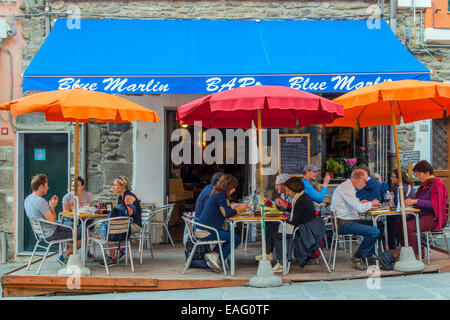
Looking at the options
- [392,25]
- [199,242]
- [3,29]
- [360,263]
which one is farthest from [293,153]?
[3,29]

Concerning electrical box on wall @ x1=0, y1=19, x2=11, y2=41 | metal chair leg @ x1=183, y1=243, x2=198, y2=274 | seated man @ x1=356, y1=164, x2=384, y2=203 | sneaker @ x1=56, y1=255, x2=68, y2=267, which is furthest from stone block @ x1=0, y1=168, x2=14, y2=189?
seated man @ x1=356, y1=164, x2=384, y2=203

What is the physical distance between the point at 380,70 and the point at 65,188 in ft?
20.5

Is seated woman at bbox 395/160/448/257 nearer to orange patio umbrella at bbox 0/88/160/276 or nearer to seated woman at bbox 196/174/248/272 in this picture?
seated woman at bbox 196/174/248/272

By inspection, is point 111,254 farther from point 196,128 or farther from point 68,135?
point 196,128

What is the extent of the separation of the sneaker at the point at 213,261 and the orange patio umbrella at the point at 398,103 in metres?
2.31

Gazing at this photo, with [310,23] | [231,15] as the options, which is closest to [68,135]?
[231,15]

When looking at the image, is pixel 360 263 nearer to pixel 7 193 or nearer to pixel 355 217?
pixel 355 217

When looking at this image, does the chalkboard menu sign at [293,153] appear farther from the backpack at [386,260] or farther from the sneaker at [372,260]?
the backpack at [386,260]

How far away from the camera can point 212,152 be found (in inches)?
392

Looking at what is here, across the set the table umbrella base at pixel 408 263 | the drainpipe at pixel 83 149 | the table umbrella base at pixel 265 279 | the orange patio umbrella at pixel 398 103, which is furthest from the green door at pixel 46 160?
the table umbrella base at pixel 408 263

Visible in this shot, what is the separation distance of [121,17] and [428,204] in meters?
6.37

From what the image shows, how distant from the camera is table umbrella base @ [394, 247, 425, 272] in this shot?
5.82 meters

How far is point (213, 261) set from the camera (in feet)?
19.2

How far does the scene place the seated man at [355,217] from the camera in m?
5.95
